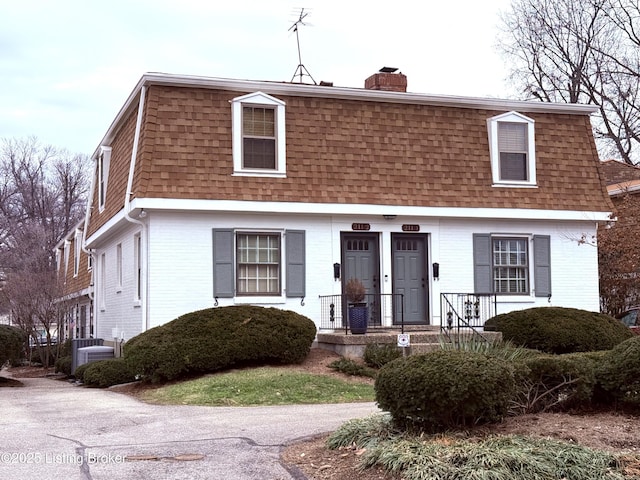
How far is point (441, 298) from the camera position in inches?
779

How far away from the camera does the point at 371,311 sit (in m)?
19.4

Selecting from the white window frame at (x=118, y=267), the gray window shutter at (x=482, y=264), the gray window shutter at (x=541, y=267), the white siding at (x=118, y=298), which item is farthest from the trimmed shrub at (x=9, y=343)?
the gray window shutter at (x=541, y=267)

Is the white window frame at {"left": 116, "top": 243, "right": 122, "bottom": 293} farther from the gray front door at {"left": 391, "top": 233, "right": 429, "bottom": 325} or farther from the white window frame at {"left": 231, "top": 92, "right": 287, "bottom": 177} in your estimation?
the gray front door at {"left": 391, "top": 233, "right": 429, "bottom": 325}

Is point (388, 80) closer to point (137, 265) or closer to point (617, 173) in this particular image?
point (137, 265)

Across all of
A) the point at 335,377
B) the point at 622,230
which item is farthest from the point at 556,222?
the point at 335,377

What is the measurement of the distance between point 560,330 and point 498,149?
5115mm

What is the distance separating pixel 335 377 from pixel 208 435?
581 centimetres

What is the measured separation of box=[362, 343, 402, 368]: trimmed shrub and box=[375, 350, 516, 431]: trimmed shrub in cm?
788

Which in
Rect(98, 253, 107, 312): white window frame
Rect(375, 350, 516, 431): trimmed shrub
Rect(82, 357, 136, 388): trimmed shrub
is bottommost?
Rect(82, 357, 136, 388): trimmed shrub

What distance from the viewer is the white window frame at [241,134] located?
1834 cm

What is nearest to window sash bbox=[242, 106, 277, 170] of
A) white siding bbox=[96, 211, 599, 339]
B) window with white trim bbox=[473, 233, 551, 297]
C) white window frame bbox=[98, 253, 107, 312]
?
white siding bbox=[96, 211, 599, 339]

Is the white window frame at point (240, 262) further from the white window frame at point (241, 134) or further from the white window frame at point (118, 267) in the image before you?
the white window frame at point (118, 267)

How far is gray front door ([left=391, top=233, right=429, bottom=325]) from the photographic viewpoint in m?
19.7

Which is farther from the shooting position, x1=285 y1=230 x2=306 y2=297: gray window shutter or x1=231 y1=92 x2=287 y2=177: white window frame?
x1=285 y1=230 x2=306 y2=297: gray window shutter
